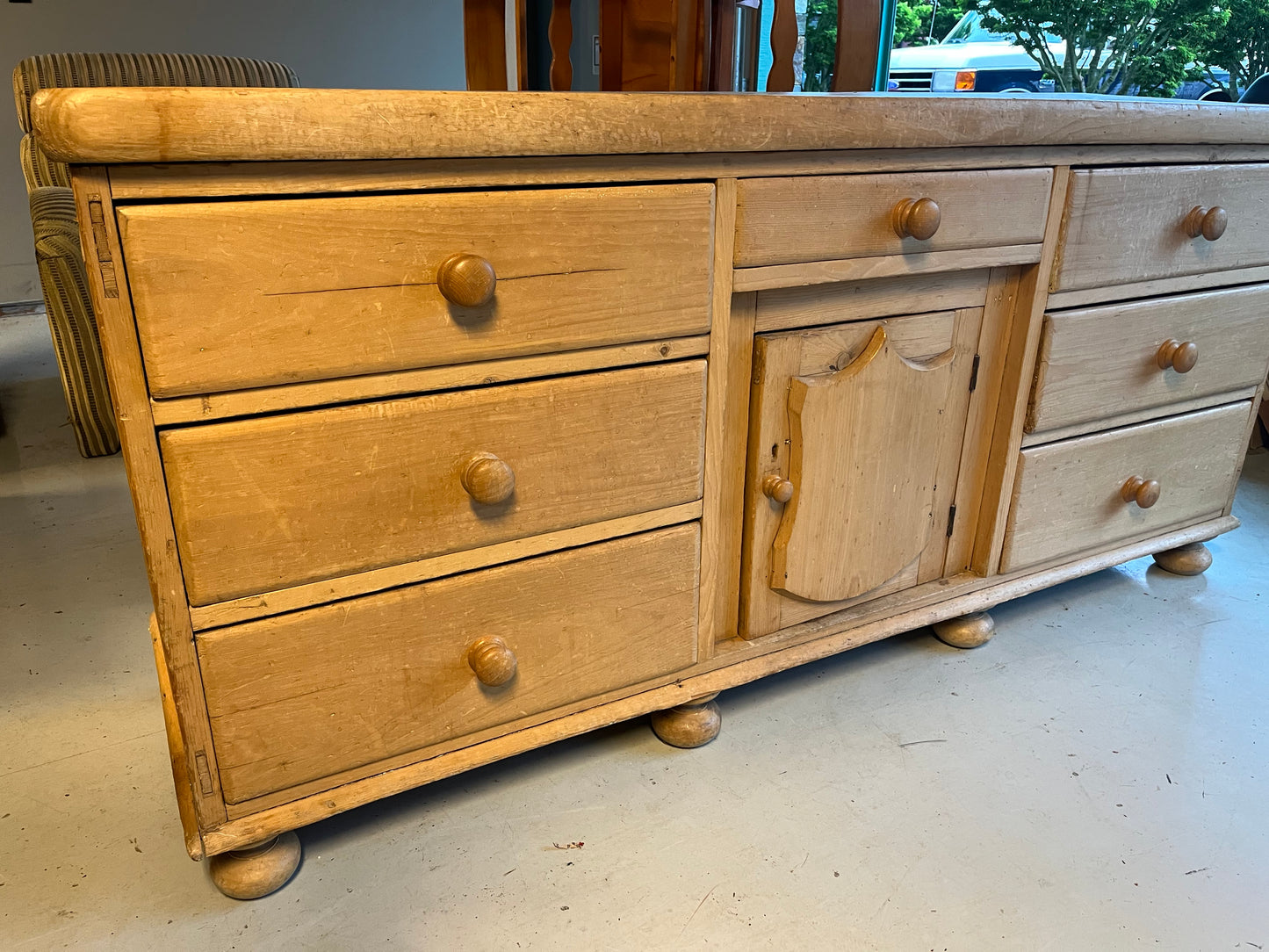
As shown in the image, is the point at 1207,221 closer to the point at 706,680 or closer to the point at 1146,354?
the point at 1146,354

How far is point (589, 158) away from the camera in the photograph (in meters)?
0.80

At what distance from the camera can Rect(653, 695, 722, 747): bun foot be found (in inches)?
42.6

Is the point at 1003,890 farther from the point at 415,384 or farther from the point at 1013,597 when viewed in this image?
the point at 415,384

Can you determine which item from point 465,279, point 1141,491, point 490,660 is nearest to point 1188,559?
point 1141,491

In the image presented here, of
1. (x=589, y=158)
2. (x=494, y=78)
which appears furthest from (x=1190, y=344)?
(x=494, y=78)

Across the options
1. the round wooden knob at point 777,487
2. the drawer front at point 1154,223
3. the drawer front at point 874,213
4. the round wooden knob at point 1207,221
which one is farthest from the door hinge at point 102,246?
the round wooden knob at point 1207,221

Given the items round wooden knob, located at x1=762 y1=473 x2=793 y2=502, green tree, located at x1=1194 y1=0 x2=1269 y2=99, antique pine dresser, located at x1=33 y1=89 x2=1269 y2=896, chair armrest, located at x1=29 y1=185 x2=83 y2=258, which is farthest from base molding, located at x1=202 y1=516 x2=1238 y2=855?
chair armrest, located at x1=29 y1=185 x2=83 y2=258

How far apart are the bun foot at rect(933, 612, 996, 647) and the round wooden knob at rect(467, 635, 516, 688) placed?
0.69 meters

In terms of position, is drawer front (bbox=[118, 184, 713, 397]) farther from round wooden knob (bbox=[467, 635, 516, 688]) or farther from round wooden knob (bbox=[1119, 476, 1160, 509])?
round wooden knob (bbox=[1119, 476, 1160, 509])

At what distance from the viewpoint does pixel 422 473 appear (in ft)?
2.68

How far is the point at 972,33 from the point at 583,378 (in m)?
1.53

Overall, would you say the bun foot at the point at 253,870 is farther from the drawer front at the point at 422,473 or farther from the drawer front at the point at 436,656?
the drawer front at the point at 422,473

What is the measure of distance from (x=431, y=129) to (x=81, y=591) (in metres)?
1.11

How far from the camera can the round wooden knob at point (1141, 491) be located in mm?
1318
